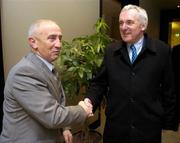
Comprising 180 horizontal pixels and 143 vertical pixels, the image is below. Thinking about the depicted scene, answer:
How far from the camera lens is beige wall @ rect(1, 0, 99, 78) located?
250 centimetres

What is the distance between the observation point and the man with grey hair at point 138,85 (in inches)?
73.0

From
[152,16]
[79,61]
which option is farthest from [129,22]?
[152,16]

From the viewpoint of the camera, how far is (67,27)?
11.1ft

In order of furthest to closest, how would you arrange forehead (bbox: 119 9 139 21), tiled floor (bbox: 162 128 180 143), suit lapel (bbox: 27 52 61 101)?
tiled floor (bbox: 162 128 180 143)
forehead (bbox: 119 9 139 21)
suit lapel (bbox: 27 52 61 101)

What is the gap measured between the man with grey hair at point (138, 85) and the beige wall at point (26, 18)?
1049 millimetres

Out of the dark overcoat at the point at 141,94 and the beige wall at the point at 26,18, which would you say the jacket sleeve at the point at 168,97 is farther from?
the beige wall at the point at 26,18

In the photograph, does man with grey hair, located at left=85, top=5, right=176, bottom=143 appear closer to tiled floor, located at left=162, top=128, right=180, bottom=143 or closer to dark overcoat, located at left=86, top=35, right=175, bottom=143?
dark overcoat, located at left=86, top=35, right=175, bottom=143

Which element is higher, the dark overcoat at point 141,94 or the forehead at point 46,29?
the forehead at point 46,29

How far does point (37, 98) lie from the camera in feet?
4.57

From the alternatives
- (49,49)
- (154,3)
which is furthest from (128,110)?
(154,3)

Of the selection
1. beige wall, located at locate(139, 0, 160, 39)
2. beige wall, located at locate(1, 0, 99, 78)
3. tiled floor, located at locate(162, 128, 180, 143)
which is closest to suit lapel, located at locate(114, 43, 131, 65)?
beige wall, located at locate(1, 0, 99, 78)

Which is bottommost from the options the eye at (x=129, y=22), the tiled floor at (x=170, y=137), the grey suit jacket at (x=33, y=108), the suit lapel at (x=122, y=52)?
the tiled floor at (x=170, y=137)

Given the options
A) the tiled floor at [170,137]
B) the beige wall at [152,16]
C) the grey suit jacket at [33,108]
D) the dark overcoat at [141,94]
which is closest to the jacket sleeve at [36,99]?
the grey suit jacket at [33,108]

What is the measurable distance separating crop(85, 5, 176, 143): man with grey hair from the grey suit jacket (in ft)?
1.37
